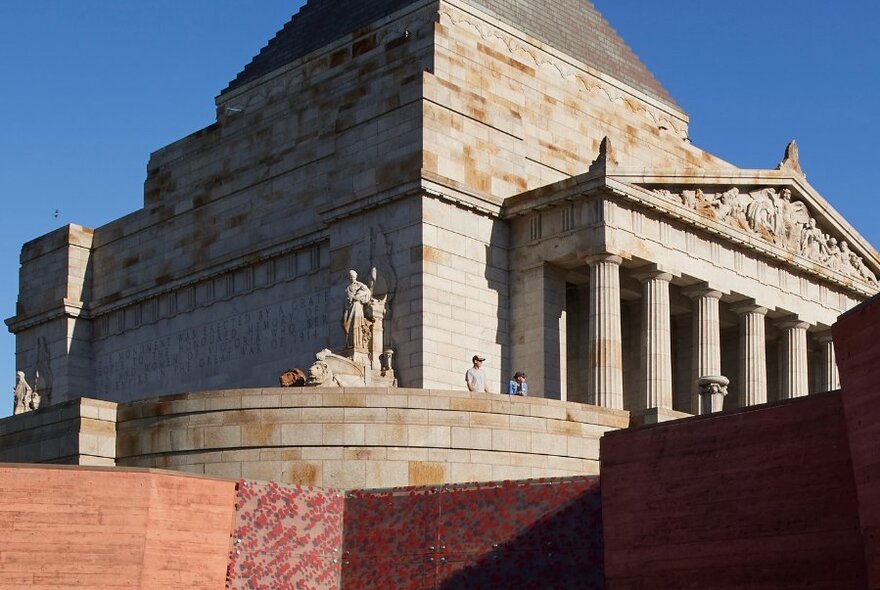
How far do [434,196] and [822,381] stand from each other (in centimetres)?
1609

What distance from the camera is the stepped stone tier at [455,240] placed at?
146ft

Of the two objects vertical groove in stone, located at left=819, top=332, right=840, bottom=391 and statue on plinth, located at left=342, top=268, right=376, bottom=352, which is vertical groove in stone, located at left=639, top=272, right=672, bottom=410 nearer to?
statue on plinth, located at left=342, top=268, right=376, bottom=352

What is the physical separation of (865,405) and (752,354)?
25.9 m

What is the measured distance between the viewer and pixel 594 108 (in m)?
53.2

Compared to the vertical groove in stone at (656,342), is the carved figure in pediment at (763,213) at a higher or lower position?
higher

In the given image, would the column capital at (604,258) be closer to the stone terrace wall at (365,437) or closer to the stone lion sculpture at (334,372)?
the stone lion sculpture at (334,372)

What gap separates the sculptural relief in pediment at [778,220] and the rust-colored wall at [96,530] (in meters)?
21.9

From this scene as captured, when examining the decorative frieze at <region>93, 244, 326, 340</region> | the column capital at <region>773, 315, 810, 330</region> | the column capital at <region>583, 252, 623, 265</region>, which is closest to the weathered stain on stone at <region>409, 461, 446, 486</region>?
the column capital at <region>583, 252, 623, 265</region>

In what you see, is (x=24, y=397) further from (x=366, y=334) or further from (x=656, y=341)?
(x=656, y=341)

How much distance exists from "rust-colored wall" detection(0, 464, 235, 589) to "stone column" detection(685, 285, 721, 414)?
22.2m

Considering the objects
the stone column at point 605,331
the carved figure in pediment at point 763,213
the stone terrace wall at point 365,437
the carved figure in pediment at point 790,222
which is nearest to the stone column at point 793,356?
the carved figure in pediment at point 790,222

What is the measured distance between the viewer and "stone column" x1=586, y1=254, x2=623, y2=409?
43344 mm

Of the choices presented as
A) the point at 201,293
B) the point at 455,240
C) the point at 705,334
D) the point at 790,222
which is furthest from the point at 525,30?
the point at 201,293

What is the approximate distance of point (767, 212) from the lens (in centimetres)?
4934
